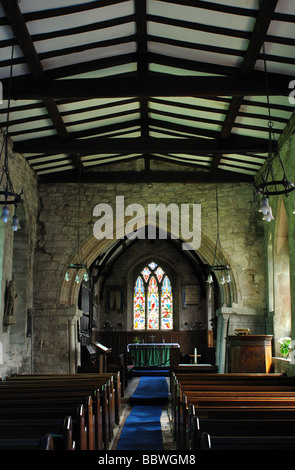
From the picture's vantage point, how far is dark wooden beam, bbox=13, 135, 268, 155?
31.2 feet

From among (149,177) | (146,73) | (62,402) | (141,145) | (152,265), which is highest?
A: (146,73)

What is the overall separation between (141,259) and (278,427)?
628 inches

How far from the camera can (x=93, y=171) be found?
Answer: 11.8 metres

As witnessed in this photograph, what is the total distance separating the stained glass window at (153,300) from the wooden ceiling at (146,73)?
30.3ft

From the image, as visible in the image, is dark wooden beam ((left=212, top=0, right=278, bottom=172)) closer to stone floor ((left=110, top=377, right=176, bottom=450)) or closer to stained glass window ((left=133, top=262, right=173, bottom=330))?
stone floor ((left=110, top=377, right=176, bottom=450))

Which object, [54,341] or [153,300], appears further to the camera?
[153,300]

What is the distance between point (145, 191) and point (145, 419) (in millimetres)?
5579

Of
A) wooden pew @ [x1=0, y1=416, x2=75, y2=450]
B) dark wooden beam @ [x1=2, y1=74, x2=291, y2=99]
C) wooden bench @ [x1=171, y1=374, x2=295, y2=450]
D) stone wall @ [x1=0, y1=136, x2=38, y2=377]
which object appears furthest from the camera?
stone wall @ [x1=0, y1=136, x2=38, y2=377]

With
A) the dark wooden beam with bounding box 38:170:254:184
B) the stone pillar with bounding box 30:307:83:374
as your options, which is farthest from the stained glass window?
the dark wooden beam with bounding box 38:170:254:184

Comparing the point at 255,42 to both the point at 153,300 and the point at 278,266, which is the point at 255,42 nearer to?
the point at 278,266

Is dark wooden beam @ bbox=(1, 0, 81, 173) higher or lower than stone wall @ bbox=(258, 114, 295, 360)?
higher

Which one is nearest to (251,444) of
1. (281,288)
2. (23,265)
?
(281,288)

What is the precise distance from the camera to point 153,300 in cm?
1906

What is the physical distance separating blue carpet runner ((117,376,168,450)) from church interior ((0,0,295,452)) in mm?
60
